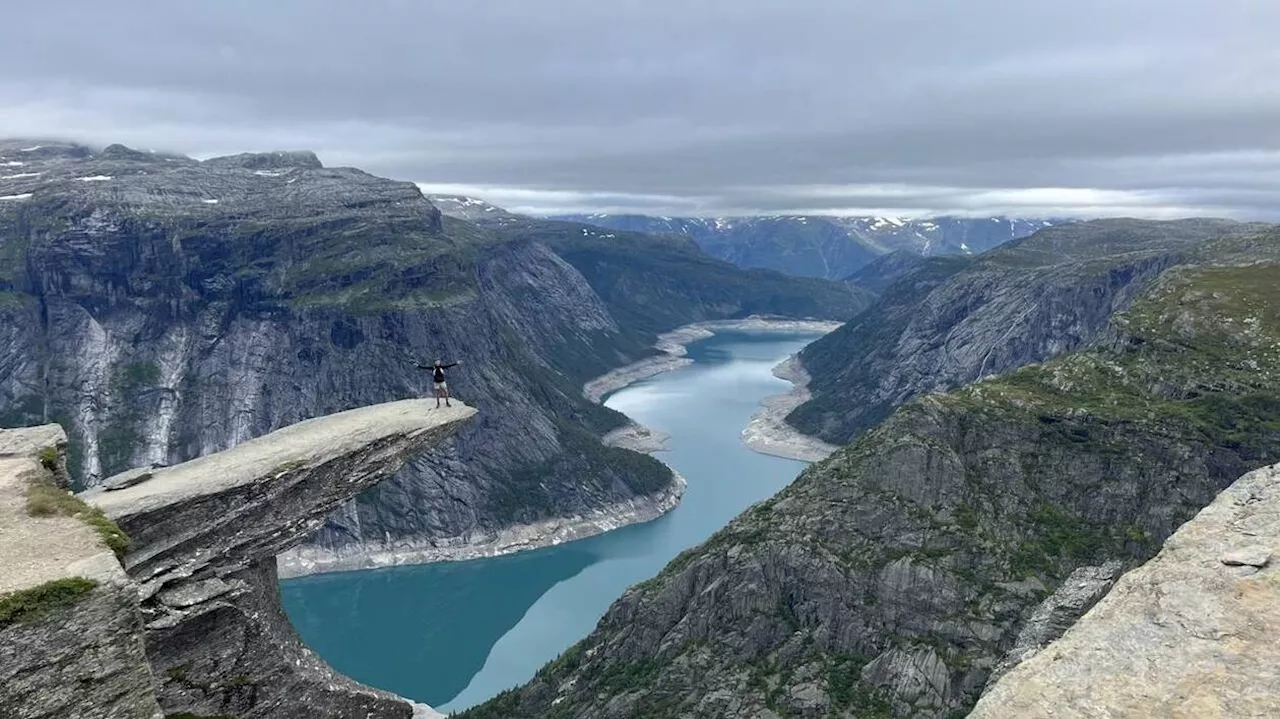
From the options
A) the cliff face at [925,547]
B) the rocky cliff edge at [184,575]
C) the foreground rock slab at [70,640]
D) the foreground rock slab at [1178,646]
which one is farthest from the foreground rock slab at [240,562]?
the cliff face at [925,547]

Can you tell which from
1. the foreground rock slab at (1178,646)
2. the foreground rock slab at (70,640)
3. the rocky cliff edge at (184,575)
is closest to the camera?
the foreground rock slab at (1178,646)

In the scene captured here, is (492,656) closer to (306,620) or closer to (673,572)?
(306,620)

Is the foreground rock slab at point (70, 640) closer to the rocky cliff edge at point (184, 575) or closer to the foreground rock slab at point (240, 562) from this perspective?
the rocky cliff edge at point (184, 575)

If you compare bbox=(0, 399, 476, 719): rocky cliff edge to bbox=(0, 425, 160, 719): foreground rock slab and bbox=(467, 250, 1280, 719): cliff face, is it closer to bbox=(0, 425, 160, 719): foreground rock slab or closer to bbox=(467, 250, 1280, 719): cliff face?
bbox=(0, 425, 160, 719): foreground rock slab

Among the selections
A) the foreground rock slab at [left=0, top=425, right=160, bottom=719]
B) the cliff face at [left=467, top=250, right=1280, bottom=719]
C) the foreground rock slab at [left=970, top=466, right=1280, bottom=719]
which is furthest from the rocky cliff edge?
the cliff face at [left=467, top=250, right=1280, bottom=719]

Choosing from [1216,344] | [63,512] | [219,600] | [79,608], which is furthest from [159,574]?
[1216,344]

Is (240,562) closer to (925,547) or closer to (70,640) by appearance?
(70,640)
